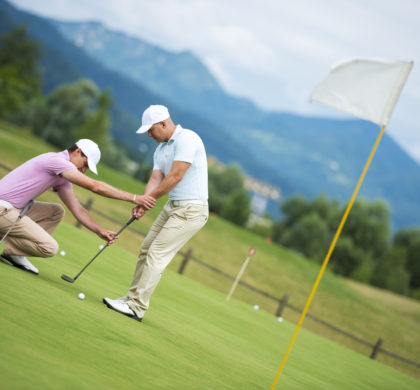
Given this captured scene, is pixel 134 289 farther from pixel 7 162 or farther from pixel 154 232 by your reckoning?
pixel 7 162

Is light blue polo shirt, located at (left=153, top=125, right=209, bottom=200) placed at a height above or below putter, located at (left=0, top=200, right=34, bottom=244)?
above

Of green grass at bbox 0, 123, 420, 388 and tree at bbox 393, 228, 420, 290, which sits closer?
green grass at bbox 0, 123, 420, 388

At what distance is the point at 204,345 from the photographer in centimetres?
762

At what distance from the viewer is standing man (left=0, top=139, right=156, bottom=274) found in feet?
21.5

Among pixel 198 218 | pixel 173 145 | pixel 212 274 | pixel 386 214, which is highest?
pixel 386 214

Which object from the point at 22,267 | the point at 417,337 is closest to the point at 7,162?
the point at 417,337

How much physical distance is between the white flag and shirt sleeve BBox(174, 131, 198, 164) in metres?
1.34

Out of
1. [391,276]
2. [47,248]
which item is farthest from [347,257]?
[47,248]

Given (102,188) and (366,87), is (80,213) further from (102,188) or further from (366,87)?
(366,87)

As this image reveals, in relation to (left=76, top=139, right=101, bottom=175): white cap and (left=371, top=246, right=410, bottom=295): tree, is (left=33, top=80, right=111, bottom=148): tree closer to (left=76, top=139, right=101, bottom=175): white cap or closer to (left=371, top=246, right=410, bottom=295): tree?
(left=371, top=246, right=410, bottom=295): tree

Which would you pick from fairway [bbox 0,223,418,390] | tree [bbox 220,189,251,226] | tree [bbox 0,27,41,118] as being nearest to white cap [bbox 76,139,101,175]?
fairway [bbox 0,223,418,390]

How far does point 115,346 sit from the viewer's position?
538 centimetres

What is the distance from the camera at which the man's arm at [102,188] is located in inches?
258

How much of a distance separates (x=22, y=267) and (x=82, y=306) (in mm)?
1188
